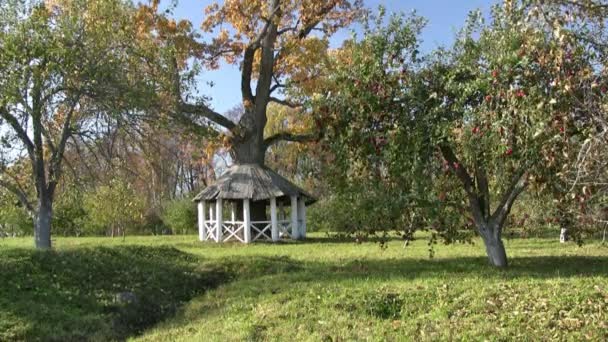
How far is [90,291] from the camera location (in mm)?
10844

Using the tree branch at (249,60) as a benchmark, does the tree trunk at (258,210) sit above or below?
below

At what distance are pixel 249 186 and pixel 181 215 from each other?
12.5 m

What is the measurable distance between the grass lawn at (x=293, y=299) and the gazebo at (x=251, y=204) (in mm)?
10646

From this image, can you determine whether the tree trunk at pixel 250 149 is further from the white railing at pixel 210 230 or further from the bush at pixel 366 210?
the bush at pixel 366 210

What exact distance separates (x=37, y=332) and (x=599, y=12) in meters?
8.23

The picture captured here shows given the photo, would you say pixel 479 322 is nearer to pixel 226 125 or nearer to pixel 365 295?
pixel 365 295

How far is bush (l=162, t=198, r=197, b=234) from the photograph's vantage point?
120 ft

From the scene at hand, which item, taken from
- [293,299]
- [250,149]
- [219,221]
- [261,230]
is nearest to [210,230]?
[219,221]

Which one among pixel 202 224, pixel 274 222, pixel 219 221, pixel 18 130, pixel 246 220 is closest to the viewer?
pixel 18 130

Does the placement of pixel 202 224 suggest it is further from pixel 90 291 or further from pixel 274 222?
pixel 90 291

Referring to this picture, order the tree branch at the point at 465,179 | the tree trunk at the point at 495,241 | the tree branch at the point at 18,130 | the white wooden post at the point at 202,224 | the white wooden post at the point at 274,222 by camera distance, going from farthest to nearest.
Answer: the white wooden post at the point at 202,224 → the white wooden post at the point at 274,222 → the tree branch at the point at 18,130 → the tree trunk at the point at 495,241 → the tree branch at the point at 465,179

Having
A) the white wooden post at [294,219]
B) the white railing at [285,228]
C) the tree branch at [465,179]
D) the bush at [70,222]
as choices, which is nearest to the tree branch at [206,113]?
the white wooden post at [294,219]

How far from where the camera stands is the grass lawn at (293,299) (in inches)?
303

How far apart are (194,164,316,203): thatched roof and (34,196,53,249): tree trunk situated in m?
10.9
